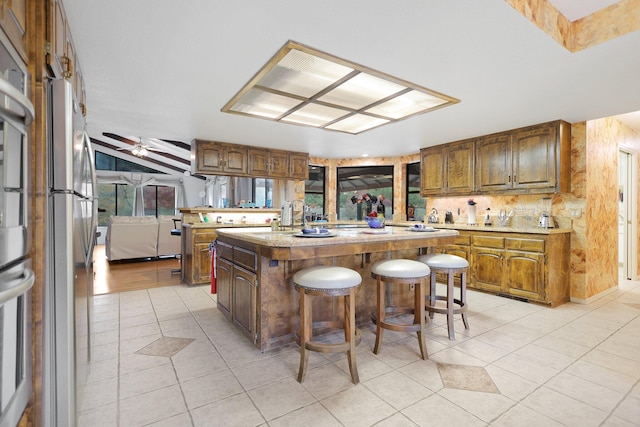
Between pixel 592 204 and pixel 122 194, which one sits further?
pixel 122 194

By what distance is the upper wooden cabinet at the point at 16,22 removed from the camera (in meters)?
0.99

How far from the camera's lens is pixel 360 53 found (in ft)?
7.35

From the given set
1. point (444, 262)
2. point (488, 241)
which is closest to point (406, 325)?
point (444, 262)

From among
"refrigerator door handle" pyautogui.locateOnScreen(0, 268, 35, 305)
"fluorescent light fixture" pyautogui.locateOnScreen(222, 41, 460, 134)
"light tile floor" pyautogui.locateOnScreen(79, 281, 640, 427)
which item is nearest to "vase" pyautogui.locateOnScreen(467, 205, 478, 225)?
"light tile floor" pyautogui.locateOnScreen(79, 281, 640, 427)

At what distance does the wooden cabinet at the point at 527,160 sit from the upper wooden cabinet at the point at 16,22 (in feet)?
15.7

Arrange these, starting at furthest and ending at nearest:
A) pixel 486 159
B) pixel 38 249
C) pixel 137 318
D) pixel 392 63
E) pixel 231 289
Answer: pixel 486 159
pixel 137 318
pixel 231 289
pixel 392 63
pixel 38 249

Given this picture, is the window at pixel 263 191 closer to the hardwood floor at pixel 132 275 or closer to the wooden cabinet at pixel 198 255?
the wooden cabinet at pixel 198 255

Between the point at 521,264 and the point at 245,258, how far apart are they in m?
Result: 3.35

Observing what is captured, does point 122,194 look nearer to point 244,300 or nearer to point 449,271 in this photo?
point 244,300

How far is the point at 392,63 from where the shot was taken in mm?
2385

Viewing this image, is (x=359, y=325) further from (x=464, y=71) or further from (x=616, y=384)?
(x=464, y=71)

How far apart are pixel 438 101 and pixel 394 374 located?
2.59 metres

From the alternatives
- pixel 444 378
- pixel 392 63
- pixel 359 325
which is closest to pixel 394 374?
pixel 444 378

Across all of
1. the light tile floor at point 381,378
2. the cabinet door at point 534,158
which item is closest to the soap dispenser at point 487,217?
the cabinet door at point 534,158
